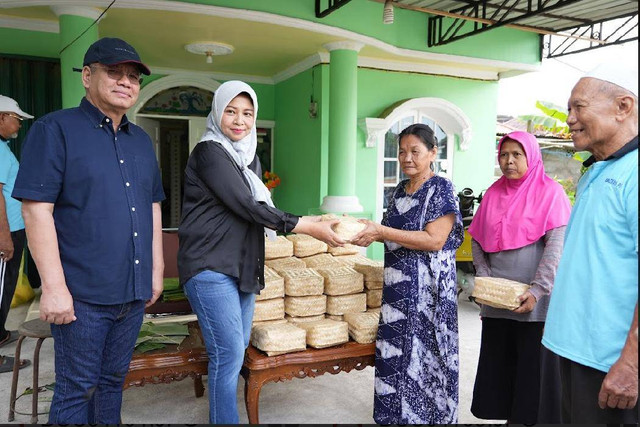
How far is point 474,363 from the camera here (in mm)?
4117

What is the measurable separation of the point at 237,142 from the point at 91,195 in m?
0.68

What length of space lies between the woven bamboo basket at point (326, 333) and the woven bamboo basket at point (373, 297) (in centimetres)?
34

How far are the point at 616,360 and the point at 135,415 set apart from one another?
9.02 feet

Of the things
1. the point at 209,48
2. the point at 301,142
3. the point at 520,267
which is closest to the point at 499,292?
the point at 520,267

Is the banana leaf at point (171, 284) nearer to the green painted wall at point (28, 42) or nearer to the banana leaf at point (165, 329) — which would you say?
the banana leaf at point (165, 329)

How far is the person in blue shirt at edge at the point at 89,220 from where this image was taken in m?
1.78

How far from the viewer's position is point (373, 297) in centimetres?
318

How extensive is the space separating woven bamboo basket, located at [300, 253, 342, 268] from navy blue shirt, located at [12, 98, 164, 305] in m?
1.56

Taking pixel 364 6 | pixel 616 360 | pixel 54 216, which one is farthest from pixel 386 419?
pixel 364 6

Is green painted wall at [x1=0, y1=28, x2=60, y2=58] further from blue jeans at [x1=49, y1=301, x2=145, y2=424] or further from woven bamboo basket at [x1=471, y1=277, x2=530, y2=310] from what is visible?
woven bamboo basket at [x1=471, y1=277, x2=530, y2=310]

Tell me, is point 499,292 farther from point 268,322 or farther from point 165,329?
point 165,329

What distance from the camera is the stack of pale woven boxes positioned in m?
2.73

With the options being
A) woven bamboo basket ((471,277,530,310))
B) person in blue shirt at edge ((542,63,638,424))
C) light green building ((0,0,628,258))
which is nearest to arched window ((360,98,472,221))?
light green building ((0,0,628,258))

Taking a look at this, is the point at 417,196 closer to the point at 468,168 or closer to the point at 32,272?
the point at 32,272
